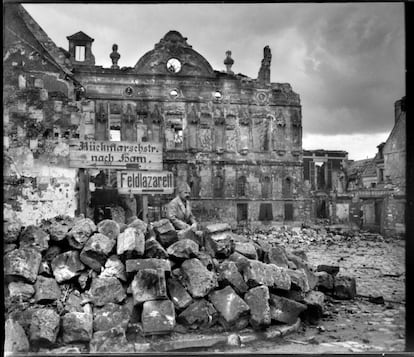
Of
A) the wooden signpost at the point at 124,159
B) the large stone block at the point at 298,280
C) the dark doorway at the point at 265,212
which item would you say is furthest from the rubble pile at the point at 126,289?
the dark doorway at the point at 265,212

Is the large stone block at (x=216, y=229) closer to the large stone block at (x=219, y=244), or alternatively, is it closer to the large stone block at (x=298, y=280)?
the large stone block at (x=219, y=244)

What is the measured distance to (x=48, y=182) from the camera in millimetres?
5492

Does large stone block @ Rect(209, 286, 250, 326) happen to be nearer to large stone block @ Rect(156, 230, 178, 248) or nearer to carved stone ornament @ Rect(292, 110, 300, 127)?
large stone block @ Rect(156, 230, 178, 248)

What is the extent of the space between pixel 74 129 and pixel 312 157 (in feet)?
61.5

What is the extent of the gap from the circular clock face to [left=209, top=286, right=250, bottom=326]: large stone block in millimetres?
12903

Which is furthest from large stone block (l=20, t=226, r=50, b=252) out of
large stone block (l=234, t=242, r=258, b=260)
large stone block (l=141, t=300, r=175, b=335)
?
large stone block (l=234, t=242, r=258, b=260)

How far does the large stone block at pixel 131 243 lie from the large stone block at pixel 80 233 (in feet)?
1.57

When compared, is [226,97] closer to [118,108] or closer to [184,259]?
[118,108]

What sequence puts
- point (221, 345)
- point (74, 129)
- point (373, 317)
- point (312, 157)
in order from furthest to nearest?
point (312, 157) < point (74, 129) < point (373, 317) < point (221, 345)

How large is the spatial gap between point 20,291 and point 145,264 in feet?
5.36

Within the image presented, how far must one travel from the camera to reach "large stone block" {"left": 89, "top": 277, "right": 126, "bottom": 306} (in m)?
4.43

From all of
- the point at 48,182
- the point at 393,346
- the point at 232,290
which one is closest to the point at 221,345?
the point at 232,290

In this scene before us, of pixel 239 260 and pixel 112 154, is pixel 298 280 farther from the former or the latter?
pixel 112 154

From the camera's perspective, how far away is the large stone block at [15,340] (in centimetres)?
396
